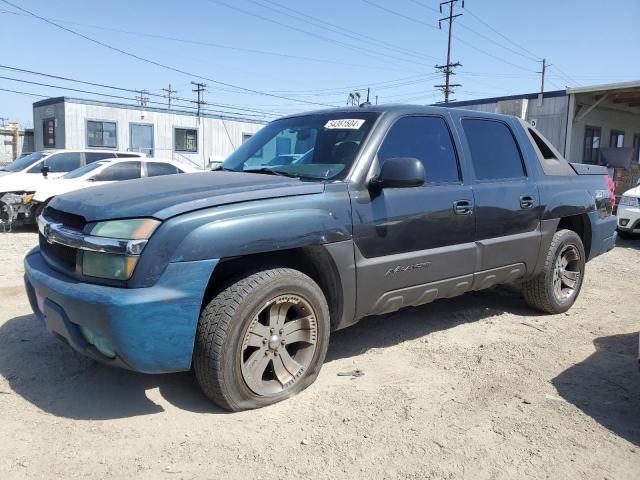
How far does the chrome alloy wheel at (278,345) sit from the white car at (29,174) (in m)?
8.19

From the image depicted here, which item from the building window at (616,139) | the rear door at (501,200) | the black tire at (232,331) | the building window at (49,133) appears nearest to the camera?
the black tire at (232,331)

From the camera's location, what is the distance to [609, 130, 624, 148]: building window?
20.6m

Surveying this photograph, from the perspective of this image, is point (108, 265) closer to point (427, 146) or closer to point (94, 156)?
point (427, 146)

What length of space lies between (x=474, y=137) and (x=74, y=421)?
3.47m

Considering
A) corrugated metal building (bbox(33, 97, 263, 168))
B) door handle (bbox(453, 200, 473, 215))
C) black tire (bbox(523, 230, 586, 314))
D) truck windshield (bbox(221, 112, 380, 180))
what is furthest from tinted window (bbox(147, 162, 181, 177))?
corrugated metal building (bbox(33, 97, 263, 168))

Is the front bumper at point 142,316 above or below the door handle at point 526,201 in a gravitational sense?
below

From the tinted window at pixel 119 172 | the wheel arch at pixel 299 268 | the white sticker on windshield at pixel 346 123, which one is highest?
the white sticker on windshield at pixel 346 123

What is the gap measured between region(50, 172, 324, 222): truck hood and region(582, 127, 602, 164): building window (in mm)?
18755

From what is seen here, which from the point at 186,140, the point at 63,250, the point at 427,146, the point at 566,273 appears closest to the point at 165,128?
the point at 186,140

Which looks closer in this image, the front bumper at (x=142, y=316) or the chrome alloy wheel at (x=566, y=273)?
the front bumper at (x=142, y=316)

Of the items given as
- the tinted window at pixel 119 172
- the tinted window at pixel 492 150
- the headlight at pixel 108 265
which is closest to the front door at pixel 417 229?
the tinted window at pixel 492 150

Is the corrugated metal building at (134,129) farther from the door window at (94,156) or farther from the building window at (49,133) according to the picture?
the door window at (94,156)

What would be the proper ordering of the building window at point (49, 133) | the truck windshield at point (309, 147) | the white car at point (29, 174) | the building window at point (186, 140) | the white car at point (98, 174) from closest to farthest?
the truck windshield at point (309, 147), the white car at point (29, 174), the white car at point (98, 174), the building window at point (49, 133), the building window at point (186, 140)

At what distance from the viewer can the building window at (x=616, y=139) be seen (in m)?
20.6
